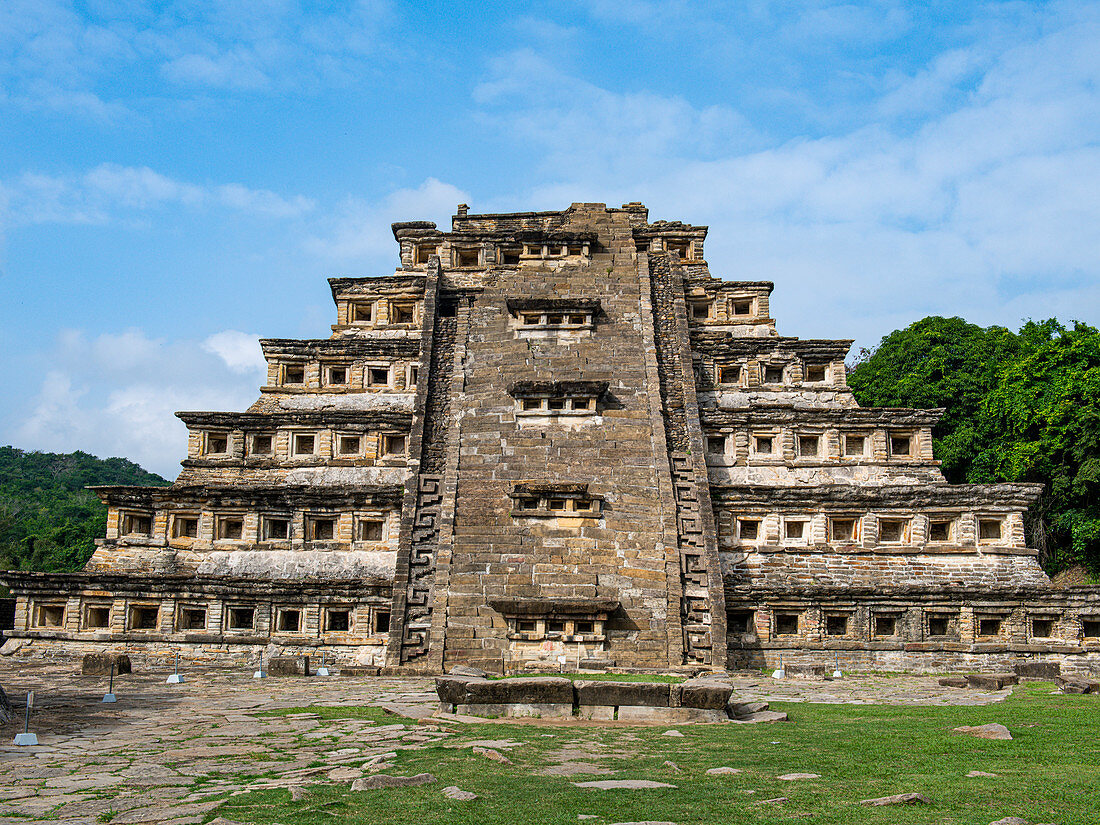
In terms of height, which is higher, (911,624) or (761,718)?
(911,624)

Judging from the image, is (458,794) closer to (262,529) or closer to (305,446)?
(262,529)

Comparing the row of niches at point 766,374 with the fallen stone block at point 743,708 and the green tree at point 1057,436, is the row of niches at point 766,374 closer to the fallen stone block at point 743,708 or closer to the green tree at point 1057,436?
the green tree at point 1057,436

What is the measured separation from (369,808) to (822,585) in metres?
14.8

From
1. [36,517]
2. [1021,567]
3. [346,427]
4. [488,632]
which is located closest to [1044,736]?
[488,632]

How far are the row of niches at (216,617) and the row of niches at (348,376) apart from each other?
6690 millimetres

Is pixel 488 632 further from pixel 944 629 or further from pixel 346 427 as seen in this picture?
pixel 944 629

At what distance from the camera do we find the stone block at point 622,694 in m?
9.89

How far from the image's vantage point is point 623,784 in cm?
629

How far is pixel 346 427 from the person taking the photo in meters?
21.8

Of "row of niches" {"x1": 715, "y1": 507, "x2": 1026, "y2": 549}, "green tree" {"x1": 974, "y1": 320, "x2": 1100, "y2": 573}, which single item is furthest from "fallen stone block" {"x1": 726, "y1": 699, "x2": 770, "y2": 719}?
"green tree" {"x1": 974, "y1": 320, "x2": 1100, "y2": 573}

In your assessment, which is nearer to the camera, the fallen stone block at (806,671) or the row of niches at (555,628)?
the row of niches at (555,628)

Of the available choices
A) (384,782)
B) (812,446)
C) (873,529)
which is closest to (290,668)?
(384,782)

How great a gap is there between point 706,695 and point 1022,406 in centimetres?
2288

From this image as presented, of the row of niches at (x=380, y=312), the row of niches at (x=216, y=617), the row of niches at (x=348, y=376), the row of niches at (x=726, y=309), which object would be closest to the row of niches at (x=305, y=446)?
the row of niches at (x=348, y=376)
